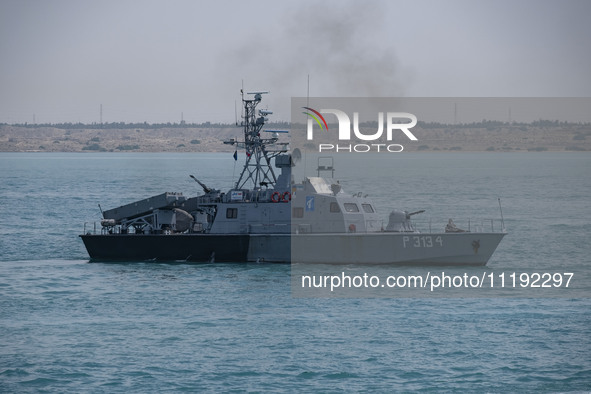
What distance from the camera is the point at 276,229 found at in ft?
139

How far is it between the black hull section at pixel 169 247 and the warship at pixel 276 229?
2.0 inches

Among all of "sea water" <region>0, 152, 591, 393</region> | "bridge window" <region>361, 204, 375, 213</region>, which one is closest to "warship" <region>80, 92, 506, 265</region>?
"bridge window" <region>361, 204, 375, 213</region>

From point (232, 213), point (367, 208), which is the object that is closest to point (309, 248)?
point (367, 208)

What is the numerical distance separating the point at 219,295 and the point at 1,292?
966cm

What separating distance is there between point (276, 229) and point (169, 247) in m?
5.75

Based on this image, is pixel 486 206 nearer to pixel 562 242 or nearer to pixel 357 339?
pixel 562 242

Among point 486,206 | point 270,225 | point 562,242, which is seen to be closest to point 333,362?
point 270,225

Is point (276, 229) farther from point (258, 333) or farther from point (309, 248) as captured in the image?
point (258, 333)

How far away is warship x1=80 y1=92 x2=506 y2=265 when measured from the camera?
40.4 m

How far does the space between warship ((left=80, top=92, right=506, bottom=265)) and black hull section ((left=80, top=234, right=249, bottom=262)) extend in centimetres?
5

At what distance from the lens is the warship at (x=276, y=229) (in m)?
40.4

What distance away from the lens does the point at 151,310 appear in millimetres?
32625

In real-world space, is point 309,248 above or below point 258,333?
above

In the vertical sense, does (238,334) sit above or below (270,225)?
below
